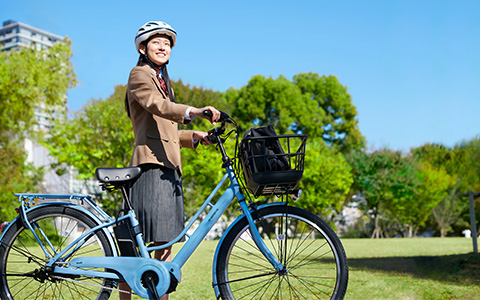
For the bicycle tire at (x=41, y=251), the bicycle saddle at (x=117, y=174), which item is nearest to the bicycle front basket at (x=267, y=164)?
the bicycle saddle at (x=117, y=174)

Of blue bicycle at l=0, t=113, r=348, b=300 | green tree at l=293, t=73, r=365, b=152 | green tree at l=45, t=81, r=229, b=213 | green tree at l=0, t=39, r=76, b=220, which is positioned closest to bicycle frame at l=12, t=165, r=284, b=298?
blue bicycle at l=0, t=113, r=348, b=300

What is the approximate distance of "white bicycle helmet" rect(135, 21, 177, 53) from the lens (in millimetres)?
3210

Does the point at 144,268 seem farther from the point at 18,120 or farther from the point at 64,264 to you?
the point at 18,120

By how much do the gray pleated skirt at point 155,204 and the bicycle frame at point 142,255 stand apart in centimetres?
7

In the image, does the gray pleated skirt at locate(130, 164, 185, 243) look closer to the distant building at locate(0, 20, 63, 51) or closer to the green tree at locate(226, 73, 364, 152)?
the green tree at locate(226, 73, 364, 152)

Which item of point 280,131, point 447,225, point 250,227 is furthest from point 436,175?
point 250,227

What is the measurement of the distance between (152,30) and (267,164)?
49.3 inches

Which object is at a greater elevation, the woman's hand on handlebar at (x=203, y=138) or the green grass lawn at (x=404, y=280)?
the woman's hand on handlebar at (x=203, y=138)

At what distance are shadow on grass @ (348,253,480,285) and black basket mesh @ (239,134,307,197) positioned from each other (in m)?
4.07

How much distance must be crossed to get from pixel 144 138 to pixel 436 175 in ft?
100

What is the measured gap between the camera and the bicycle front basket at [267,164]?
9.15ft

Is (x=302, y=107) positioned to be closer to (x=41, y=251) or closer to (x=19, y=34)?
(x=41, y=251)

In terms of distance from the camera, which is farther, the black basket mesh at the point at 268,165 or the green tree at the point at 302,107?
the green tree at the point at 302,107

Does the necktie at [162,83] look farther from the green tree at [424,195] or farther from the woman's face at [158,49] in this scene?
the green tree at [424,195]
